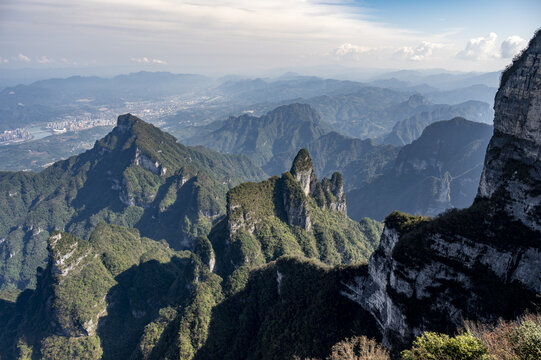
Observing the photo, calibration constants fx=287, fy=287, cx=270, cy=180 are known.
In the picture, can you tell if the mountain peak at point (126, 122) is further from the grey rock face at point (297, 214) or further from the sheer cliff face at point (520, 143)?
the sheer cliff face at point (520, 143)

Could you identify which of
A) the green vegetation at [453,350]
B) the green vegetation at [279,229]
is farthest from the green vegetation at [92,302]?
the green vegetation at [453,350]

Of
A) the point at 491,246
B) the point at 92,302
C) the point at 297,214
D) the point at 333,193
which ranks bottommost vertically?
the point at 92,302

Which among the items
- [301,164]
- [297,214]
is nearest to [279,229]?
[297,214]

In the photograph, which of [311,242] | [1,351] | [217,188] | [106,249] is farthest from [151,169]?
[311,242]

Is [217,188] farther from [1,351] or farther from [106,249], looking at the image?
[1,351]

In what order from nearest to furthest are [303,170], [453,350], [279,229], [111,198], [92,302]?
Answer: [453,350], [92,302], [279,229], [303,170], [111,198]

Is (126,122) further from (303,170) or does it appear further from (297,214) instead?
(297,214)

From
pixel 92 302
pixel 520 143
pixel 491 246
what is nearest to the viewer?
pixel 491 246
